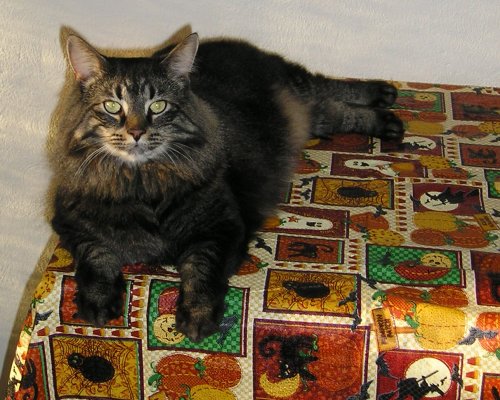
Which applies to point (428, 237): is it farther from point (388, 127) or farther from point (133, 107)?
point (133, 107)

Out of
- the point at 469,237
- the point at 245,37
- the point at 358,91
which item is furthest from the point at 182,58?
the point at 245,37

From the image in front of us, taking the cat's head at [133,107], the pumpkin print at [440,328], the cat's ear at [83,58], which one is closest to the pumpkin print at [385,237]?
the pumpkin print at [440,328]

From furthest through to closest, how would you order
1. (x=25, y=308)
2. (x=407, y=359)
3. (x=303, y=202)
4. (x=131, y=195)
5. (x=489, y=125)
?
(x=25, y=308) < (x=489, y=125) < (x=303, y=202) < (x=131, y=195) < (x=407, y=359)

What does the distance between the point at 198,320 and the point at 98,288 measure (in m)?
0.23

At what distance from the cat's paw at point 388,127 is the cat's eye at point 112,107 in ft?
3.05

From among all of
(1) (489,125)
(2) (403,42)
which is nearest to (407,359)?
(1) (489,125)

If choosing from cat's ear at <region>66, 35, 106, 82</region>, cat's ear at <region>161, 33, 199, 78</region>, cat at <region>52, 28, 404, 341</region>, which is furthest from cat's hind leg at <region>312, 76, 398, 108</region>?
cat's ear at <region>66, 35, 106, 82</region>

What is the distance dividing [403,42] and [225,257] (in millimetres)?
1357

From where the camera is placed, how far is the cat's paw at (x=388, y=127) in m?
2.41

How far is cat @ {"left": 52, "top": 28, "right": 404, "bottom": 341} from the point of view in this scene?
5.76 ft

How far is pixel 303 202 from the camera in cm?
214

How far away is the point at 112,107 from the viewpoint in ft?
5.77

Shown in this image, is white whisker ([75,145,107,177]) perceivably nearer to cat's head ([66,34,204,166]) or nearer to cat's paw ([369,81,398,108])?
cat's head ([66,34,204,166])

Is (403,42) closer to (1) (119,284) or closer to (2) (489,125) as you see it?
(2) (489,125)
